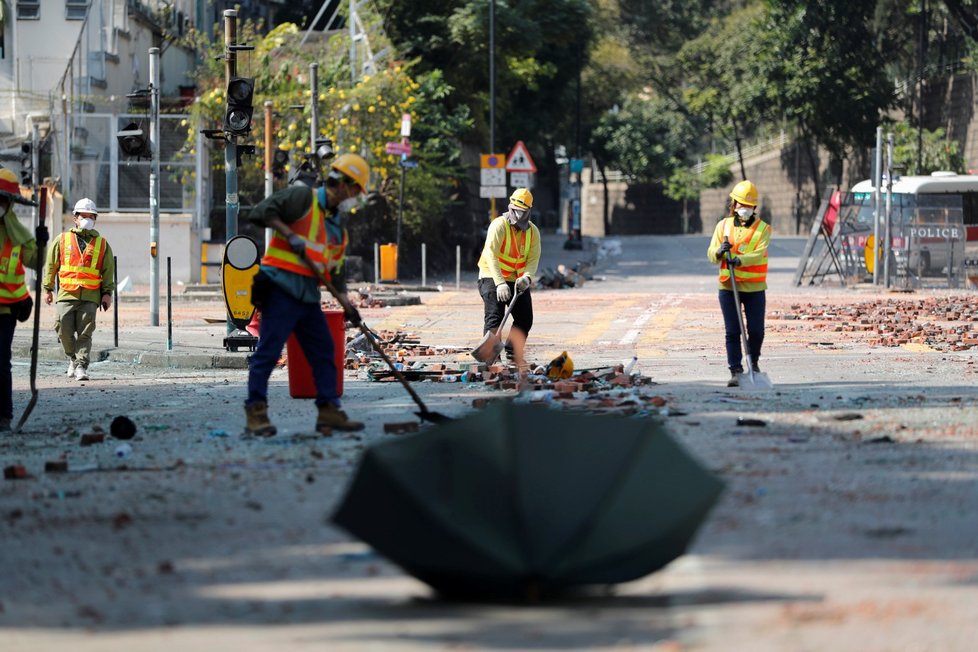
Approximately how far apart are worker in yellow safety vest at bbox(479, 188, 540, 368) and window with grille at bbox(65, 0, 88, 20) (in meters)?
28.0

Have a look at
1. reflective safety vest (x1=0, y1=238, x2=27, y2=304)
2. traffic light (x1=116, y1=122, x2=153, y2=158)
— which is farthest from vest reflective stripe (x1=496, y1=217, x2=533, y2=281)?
traffic light (x1=116, y1=122, x2=153, y2=158)

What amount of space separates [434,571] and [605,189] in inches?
2903

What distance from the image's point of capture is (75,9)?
3991 cm

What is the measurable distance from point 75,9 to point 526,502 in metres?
36.6

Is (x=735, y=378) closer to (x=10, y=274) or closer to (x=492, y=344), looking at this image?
(x=492, y=344)

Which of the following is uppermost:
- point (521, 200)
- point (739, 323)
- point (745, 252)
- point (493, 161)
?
point (493, 161)

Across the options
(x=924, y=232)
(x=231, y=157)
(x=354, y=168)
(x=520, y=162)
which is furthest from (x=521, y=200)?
(x=520, y=162)

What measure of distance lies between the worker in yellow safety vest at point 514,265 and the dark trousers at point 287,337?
3.79 metres

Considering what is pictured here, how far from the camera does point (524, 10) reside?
43.0 meters

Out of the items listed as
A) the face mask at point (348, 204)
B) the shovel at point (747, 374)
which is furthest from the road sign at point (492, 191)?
the face mask at point (348, 204)

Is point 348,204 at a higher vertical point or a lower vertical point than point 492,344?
higher

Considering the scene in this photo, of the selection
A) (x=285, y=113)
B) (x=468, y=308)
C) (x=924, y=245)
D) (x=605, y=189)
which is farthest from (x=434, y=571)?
(x=605, y=189)

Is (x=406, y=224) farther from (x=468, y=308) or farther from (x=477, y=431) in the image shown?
(x=477, y=431)

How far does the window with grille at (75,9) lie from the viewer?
39.8 m
